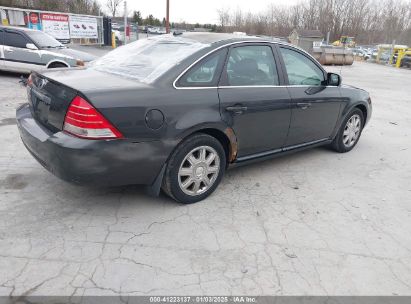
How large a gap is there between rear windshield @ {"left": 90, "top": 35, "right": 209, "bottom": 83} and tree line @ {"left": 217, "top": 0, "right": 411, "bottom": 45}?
186ft

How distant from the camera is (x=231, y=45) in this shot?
359 cm

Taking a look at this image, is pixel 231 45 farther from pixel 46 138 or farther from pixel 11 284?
pixel 11 284

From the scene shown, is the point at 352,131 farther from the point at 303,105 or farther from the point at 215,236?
the point at 215,236

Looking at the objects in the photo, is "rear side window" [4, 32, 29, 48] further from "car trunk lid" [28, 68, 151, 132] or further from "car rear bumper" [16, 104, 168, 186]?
"car rear bumper" [16, 104, 168, 186]

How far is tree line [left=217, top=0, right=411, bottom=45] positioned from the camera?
190 feet

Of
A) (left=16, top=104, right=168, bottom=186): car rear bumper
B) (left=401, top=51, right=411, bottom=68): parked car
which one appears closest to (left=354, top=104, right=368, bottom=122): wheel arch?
(left=16, top=104, right=168, bottom=186): car rear bumper

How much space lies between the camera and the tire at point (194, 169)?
3.22 m

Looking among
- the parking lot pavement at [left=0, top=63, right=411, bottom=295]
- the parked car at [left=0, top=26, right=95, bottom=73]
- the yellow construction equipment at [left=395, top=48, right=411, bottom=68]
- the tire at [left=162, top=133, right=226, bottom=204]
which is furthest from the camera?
the yellow construction equipment at [left=395, top=48, right=411, bottom=68]

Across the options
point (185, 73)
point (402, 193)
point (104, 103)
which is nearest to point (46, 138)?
point (104, 103)

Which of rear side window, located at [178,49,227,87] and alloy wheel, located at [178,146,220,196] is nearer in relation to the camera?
rear side window, located at [178,49,227,87]

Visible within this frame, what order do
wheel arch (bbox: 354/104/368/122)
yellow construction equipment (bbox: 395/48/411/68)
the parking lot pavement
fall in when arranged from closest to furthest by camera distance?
the parking lot pavement
wheel arch (bbox: 354/104/368/122)
yellow construction equipment (bbox: 395/48/411/68)

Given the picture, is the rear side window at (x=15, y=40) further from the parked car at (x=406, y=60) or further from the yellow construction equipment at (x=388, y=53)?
the yellow construction equipment at (x=388, y=53)

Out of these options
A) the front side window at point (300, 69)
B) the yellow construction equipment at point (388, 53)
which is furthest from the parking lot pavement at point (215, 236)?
the yellow construction equipment at point (388, 53)

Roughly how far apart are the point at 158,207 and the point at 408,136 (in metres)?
5.58
